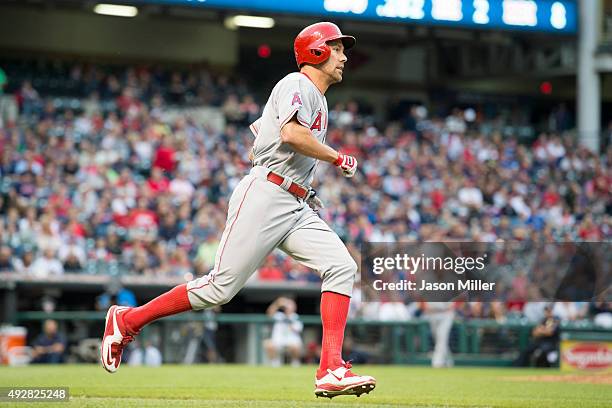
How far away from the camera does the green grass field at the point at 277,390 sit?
7129 millimetres

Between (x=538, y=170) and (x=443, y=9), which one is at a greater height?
(x=443, y=9)

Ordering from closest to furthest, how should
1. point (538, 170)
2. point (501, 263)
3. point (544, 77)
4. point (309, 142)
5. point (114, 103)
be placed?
point (309, 142)
point (501, 263)
point (114, 103)
point (538, 170)
point (544, 77)

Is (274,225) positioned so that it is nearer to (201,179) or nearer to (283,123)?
(283,123)

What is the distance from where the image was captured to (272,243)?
6.37m

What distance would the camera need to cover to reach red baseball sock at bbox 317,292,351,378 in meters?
6.25

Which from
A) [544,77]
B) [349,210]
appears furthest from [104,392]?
[544,77]

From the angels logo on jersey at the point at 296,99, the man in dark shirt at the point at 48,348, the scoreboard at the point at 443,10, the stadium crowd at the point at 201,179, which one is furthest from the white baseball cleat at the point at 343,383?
the scoreboard at the point at 443,10

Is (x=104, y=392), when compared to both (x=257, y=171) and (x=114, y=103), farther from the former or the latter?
(x=114, y=103)

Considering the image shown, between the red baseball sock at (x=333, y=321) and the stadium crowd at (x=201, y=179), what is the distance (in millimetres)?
10268

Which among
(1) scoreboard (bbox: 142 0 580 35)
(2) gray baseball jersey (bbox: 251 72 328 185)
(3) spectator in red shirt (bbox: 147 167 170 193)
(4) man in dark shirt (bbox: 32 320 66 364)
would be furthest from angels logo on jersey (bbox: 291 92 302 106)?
(1) scoreboard (bbox: 142 0 580 35)

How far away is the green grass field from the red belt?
123 cm

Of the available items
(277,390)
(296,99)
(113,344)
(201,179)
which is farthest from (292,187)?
(201,179)

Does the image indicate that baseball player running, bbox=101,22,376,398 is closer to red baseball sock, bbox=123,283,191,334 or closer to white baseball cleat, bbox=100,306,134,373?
red baseball sock, bbox=123,283,191,334

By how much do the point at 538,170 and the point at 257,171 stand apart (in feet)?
61.0
